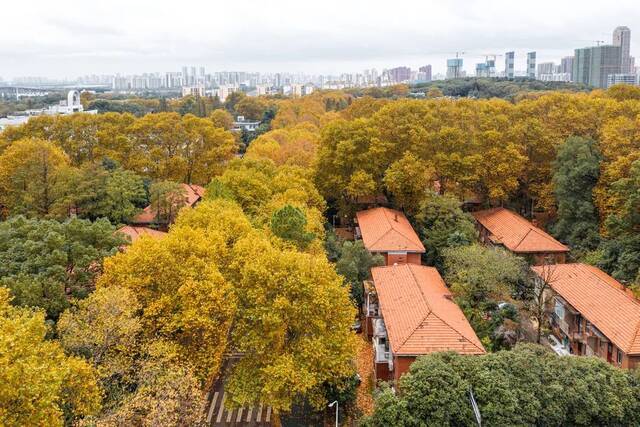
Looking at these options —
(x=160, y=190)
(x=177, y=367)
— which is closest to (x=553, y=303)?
(x=177, y=367)

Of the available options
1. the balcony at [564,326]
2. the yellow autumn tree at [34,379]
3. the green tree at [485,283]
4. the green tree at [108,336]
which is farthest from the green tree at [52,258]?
the balcony at [564,326]

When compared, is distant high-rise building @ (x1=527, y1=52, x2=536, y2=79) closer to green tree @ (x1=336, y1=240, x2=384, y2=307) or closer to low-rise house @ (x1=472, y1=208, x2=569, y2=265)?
low-rise house @ (x1=472, y1=208, x2=569, y2=265)

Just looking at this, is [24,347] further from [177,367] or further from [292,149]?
[292,149]

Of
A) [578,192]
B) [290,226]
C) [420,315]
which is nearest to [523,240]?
[578,192]

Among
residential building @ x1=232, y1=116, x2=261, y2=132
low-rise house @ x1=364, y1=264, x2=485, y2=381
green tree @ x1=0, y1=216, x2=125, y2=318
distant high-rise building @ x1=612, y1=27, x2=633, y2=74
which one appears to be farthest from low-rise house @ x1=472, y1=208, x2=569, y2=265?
distant high-rise building @ x1=612, y1=27, x2=633, y2=74

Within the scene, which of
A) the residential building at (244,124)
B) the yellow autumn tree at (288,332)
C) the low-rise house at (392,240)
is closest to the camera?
the yellow autumn tree at (288,332)

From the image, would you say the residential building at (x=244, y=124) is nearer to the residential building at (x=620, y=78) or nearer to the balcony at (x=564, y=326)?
the balcony at (x=564, y=326)

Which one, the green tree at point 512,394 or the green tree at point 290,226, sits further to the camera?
the green tree at point 290,226

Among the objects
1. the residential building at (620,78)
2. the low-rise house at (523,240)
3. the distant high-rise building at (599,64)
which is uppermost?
the distant high-rise building at (599,64)
